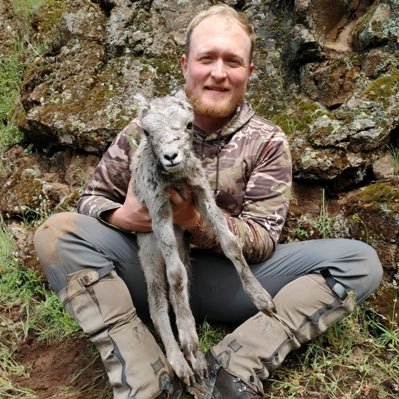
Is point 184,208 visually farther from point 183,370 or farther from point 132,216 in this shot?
point 183,370

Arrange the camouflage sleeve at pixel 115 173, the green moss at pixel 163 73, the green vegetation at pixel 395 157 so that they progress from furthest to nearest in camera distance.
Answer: the green moss at pixel 163 73, the green vegetation at pixel 395 157, the camouflage sleeve at pixel 115 173

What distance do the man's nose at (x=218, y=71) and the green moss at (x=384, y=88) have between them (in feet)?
5.50

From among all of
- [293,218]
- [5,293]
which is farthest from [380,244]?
[5,293]

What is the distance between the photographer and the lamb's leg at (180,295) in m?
3.33

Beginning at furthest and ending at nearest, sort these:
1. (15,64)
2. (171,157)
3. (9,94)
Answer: (15,64) → (9,94) → (171,157)

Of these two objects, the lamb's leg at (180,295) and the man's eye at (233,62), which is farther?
the man's eye at (233,62)

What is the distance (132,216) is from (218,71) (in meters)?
1.30

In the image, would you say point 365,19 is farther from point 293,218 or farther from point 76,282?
point 76,282

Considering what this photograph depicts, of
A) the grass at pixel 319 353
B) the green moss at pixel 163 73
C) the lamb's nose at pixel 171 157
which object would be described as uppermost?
the green moss at pixel 163 73

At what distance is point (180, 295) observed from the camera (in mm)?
3365

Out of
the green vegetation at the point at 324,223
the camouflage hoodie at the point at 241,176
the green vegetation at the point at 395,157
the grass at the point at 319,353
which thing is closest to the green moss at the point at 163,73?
the camouflage hoodie at the point at 241,176

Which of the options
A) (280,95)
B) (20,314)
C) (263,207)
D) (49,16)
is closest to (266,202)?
(263,207)

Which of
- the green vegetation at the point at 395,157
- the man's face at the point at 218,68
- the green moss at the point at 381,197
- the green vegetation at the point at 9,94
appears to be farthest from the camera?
the green vegetation at the point at 9,94

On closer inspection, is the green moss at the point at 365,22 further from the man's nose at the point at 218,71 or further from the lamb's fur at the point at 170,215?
the lamb's fur at the point at 170,215
